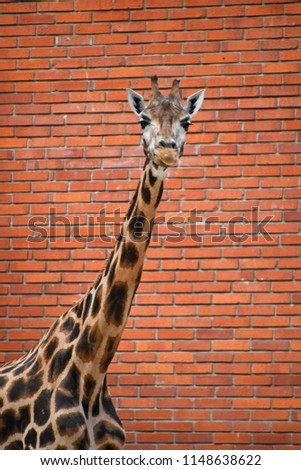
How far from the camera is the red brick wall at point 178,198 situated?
4730mm

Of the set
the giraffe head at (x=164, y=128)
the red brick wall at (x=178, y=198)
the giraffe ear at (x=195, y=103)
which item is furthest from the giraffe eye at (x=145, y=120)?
the red brick wall at (x=178, y=198)

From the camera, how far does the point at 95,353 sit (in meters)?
3.39

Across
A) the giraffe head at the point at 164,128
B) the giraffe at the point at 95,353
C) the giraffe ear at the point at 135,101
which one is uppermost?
the giraffe ear at the point at 135,101

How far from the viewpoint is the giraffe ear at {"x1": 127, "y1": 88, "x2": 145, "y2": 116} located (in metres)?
3.53

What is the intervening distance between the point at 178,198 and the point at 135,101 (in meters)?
1.38

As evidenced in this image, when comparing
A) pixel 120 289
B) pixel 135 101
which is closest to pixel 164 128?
pixel 135 101

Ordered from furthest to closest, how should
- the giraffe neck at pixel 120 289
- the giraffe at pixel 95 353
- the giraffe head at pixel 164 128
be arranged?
the giraffe neck at pixel 120 289
the giraffe at pixel 95 353
the giraffe head at pixel 164 128

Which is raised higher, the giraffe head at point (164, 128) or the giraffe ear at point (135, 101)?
the giraffe ear at point (135, 101)

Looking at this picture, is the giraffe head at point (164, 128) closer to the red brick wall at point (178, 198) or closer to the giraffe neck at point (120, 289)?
the giraffe neck at point (120, 289)

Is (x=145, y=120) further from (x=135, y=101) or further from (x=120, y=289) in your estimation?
(x=120, y=289)

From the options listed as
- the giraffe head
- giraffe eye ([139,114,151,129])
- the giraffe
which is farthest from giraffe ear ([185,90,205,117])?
giraffe eye ([139,114,151,129])

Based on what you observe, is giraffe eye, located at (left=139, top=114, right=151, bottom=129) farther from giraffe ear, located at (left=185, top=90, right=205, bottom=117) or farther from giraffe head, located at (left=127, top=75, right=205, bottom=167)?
giraffe ear, located at (left=185, top=90, right=205, bottom=117)

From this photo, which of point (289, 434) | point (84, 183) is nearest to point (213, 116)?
point (84, 183)

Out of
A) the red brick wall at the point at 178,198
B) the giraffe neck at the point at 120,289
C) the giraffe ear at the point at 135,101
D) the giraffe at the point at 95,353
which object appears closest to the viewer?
the giraffe at the point at 95,353
